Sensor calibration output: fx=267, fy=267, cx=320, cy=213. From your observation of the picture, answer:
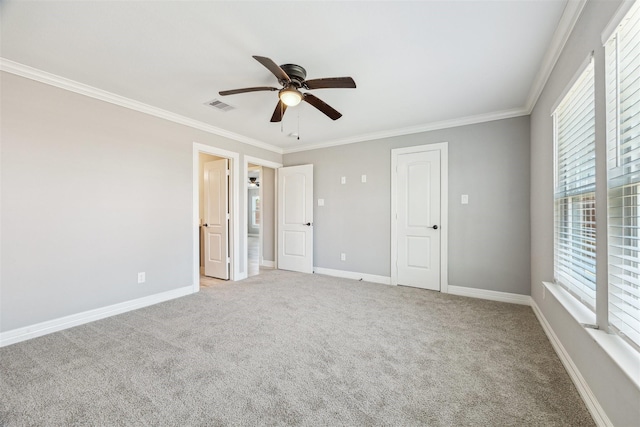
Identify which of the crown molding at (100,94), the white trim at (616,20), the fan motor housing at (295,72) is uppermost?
the crown molding at (100,94)

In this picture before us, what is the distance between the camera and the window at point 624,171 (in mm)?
1183

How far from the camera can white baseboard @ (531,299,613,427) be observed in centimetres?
140

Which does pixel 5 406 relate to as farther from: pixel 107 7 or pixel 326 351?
pixel 107 7

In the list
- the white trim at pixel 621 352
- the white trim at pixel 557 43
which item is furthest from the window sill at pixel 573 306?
the white trim at pixel 557 43

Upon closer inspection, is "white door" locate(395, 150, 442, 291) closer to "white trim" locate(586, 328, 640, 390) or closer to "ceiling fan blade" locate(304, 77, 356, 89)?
"ceiling fan blade" locate(304, 77, 356, 89)

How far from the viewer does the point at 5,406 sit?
158cm

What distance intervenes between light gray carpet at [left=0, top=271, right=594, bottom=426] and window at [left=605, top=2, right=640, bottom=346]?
73 centimetres

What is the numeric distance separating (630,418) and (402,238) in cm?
308

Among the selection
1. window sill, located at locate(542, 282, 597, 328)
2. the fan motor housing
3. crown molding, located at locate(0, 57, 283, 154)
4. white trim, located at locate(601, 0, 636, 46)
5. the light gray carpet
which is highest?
crown molding, located at locate(0, 57, 283, 154)

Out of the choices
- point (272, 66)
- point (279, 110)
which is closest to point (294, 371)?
point (272, 66)

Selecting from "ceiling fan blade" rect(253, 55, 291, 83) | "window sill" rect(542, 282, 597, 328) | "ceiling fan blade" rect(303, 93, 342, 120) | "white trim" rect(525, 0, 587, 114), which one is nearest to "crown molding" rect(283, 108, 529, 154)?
"white trim" rect(525, 0, 587, 114)

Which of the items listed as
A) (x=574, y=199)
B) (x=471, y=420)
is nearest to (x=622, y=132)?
(x=574, y=199)

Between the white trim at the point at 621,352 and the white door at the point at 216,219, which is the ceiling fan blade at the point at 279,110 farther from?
the white trim at the point at 621,352

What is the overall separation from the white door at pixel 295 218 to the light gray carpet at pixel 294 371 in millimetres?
1985
